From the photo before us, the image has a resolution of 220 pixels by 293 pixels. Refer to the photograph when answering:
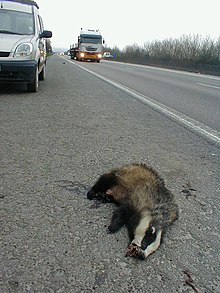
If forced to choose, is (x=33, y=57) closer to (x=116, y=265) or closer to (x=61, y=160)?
(x=61, y=160)

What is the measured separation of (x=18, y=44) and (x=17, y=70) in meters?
0.56

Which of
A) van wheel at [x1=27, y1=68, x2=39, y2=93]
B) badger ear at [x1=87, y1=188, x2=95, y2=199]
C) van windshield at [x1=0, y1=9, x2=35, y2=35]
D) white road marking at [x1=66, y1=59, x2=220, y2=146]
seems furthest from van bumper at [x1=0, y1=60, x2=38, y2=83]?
badger ear at [x1=87, y1=188, x2=95, y2=199]

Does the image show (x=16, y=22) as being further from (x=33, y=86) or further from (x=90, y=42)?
(x=90, y=42)

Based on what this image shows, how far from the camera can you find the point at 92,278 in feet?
5.44

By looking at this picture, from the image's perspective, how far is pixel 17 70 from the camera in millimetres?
6578

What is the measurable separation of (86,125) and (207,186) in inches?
98.6

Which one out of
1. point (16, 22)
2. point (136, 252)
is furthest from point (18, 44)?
point (136, 252)

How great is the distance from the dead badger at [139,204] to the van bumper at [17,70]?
15.4 ft

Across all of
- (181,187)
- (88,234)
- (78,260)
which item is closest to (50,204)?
(88,234)

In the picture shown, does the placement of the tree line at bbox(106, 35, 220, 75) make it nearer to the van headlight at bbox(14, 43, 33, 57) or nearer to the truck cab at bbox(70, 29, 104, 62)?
the truck cab at bbox(70, 29, 104, 62)

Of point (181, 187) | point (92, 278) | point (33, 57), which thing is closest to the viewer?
point (92, 278)

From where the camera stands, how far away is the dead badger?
6.13ft

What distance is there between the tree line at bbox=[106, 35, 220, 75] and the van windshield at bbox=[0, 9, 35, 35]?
74.6 ft

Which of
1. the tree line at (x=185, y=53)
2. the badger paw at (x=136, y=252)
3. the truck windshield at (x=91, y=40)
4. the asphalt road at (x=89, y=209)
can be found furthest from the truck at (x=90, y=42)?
the badger paw at (x=136, y=252)
